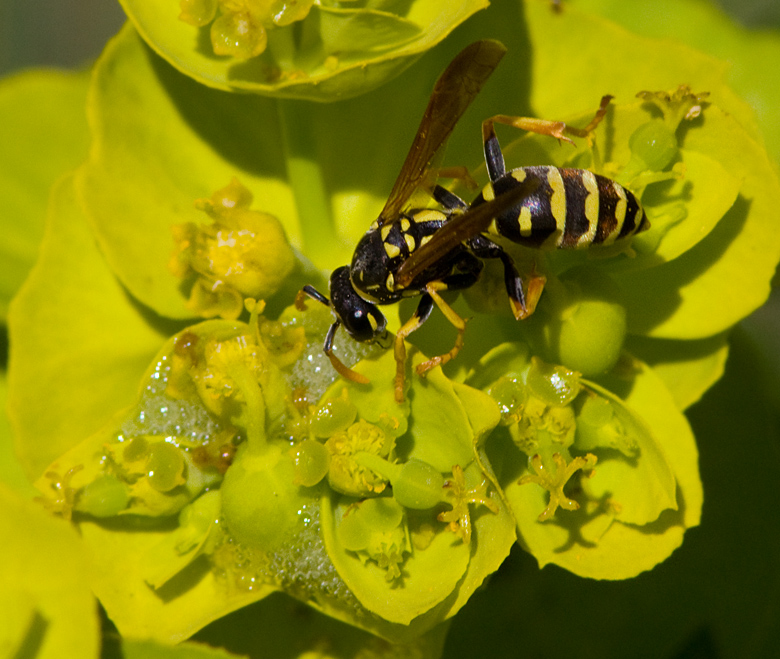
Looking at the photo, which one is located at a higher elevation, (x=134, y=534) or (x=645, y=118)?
(x=645, y=118)

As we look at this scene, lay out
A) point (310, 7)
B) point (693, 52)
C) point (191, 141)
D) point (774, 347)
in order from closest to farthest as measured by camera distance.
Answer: point (310, 7) < point (693, 52) < point (191, 141) < point (774, 347)

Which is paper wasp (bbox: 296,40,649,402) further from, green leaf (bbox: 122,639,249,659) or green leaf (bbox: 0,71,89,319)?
green leaf (bbox: 0,71,89,319)

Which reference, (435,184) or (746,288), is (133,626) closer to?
(435,184)

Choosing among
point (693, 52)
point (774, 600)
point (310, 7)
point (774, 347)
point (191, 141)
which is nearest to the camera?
point (310, 7)

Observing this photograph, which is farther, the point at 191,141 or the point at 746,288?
the point at 191,141

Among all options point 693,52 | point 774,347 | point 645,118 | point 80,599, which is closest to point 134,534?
point 80,599

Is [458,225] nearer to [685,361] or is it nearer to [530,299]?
[530,299]

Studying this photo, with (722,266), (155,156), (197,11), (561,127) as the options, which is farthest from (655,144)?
(155,156)

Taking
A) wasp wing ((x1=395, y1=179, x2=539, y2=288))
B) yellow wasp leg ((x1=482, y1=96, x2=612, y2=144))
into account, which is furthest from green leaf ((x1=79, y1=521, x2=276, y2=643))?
yellow wasp leg ((x1=482, y1=96, x2=612, y2=144))
